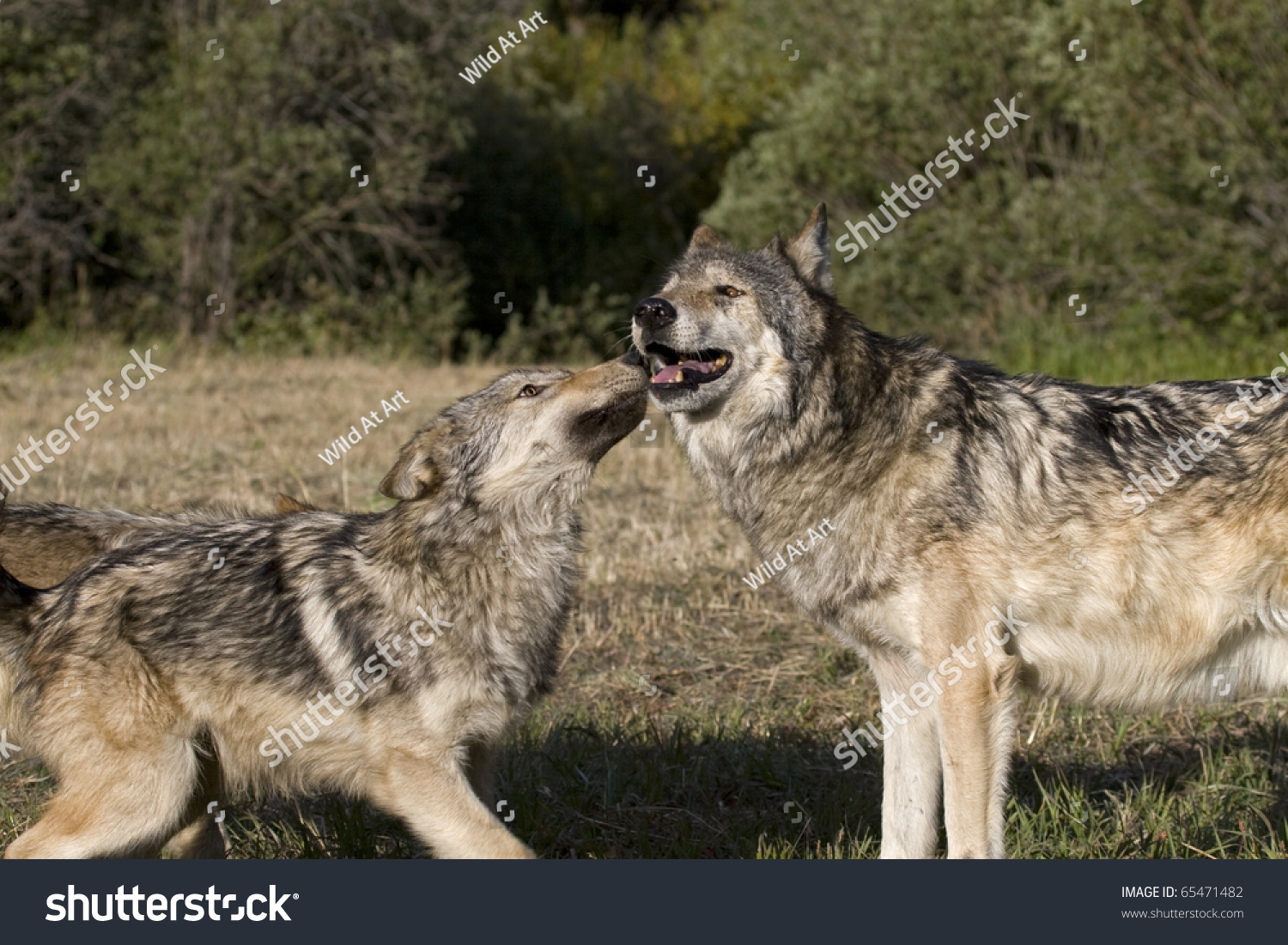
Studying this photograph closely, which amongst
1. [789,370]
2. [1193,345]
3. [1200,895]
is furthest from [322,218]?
[1200,895]

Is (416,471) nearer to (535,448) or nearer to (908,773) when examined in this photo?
(535,448)

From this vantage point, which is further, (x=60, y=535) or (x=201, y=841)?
(x=60, y=535)

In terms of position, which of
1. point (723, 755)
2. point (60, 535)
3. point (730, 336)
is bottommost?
point (723, 755)

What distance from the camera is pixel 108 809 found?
13.0 ft

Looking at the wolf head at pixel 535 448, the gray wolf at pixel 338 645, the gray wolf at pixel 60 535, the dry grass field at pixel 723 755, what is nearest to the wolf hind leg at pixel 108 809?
the gray wolf at pixel 338 645

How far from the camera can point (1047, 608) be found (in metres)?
4.29

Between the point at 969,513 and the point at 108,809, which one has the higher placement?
the point at 969,513

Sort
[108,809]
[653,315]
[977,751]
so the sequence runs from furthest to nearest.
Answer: [653,315] → [977,751] → [108,809]

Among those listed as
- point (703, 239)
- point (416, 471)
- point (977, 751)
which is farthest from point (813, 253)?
point (977, 751)

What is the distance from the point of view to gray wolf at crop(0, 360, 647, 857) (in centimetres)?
404

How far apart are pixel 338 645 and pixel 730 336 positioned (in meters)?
1.73

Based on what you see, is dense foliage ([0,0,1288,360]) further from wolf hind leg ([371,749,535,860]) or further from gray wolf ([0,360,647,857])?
wolf hind leg ([371,749,535,860])

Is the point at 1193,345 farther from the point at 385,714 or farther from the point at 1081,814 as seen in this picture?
the point at 385,714

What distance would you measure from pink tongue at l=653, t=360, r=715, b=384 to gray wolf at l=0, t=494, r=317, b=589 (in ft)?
5.42
